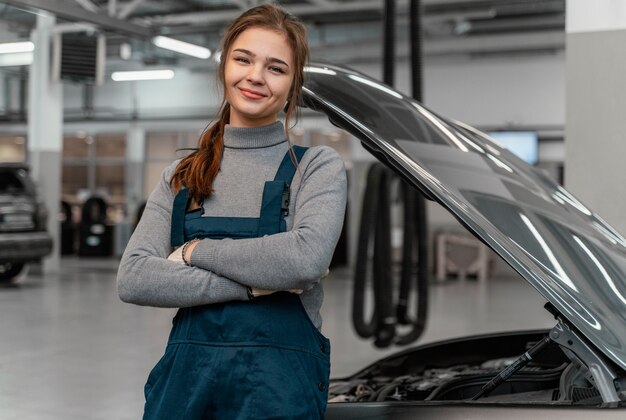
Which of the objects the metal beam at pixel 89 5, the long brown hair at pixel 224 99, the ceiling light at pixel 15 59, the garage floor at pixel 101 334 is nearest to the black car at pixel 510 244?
the long brown hair at pixel 224 99

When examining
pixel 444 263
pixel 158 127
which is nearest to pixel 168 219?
pixel 444 263

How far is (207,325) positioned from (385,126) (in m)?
0.75

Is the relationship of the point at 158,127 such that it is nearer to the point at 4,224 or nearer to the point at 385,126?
the point at 4,224

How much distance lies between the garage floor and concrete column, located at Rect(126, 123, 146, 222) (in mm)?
7398

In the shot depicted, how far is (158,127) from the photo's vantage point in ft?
66.3

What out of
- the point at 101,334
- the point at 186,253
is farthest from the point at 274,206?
the point at 101,334

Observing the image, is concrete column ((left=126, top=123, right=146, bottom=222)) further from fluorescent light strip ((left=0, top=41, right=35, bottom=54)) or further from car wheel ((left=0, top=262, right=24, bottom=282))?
car wheel ((left=0, top=262, right=24, bottom=282))

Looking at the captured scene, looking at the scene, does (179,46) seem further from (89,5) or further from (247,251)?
(247,251)

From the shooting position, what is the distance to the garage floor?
17.0 feet

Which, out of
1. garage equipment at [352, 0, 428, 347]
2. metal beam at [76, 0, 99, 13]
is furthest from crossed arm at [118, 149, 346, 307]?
metal beam at [76, 0, 99, 13]

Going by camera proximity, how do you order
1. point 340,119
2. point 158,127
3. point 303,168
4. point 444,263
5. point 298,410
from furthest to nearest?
1. point 158,127
2. point 444,263
3. point 340,119
4. point 303,168
5. point 298,410

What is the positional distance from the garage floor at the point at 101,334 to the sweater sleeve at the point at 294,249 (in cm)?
329

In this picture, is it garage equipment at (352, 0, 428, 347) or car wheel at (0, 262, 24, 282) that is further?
car wheel at (0, 262, 24, 282)

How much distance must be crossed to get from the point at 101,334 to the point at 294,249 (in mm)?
6277
